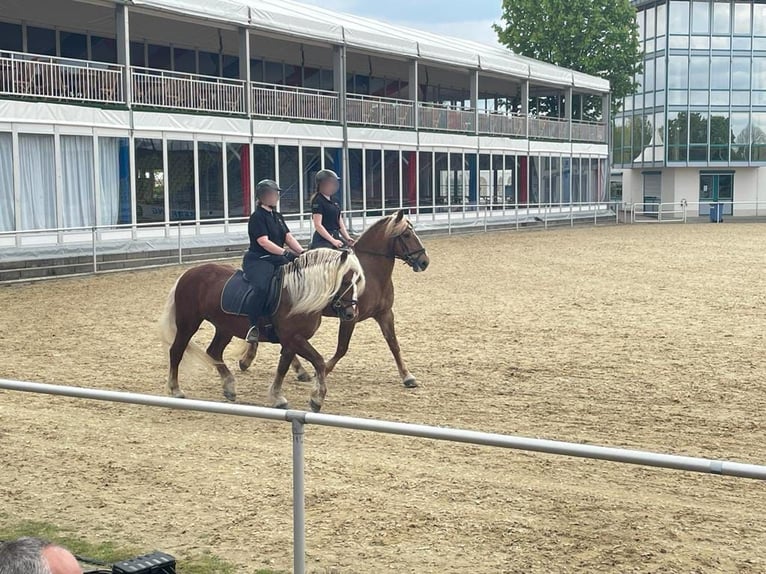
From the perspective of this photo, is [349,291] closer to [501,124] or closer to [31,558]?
[31,558]

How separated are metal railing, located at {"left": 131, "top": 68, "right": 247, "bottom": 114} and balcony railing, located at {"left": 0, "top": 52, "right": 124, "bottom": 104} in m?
0.79

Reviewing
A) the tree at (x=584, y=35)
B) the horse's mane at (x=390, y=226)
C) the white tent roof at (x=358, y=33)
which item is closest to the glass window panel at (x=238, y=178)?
the white tent roof at (x=358, y=33)

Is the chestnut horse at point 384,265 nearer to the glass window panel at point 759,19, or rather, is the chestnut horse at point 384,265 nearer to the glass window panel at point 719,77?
the glass window panel at point 719,77

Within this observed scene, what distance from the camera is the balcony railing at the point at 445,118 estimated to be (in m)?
39.2

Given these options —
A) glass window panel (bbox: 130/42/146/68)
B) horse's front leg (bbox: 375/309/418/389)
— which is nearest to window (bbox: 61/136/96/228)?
glass window panel (bbox: 130/42/146/68)

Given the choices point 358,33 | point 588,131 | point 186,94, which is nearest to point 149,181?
point 186,94

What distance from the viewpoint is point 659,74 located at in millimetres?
60781

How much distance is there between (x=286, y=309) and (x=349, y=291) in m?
0.61

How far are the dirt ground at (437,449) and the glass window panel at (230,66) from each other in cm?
2172

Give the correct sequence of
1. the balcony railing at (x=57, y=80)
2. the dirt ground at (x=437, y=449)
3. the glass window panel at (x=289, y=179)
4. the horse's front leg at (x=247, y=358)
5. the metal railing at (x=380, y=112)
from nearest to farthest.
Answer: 1. the dirt ground at (x=437, y=449)
2. the horse's front leg at (x=247, y=358)
3. the balcony railing at (x=57, y=80)
4. the glass window panel at (x=289, y=179)
5. the metal railing at (x=380, y=112)

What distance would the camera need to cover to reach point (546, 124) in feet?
159

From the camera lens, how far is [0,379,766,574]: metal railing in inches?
132

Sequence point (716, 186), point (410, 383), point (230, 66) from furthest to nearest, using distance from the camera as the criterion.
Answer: point (716, 186), point (230, 66), point (410, 383)

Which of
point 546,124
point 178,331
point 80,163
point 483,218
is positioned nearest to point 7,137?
point 80,163
